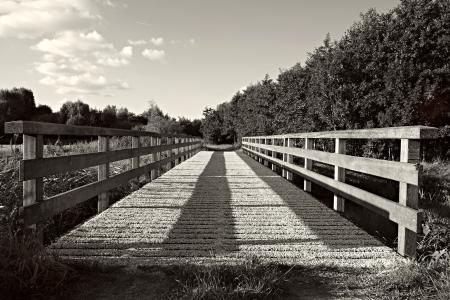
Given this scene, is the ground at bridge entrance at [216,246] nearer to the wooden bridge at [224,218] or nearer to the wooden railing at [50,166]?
the wooden bridge at [224,218]

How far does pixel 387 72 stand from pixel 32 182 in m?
13.7

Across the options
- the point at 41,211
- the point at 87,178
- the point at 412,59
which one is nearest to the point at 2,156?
the point at 87,178

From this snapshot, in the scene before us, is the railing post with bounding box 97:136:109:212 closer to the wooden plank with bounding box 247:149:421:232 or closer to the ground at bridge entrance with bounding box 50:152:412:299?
the ground at bridge entrance with bounding box 50:152:412:299

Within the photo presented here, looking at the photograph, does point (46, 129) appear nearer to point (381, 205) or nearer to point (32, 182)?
point (32, 182)

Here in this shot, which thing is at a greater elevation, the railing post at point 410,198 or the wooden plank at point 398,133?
the wooden plank at point 398,133

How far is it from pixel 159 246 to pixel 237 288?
119 cm

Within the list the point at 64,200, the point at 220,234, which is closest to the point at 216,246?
the point at 220,234

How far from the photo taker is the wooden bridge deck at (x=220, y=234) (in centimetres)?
312

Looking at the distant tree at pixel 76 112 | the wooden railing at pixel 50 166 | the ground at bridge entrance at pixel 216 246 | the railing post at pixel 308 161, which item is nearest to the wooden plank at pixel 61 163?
the wooden railing at pixel 50 166

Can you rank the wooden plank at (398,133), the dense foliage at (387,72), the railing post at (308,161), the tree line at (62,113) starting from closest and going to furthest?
the wooden plank at (398,133) < the railing post at (308,161) < the dense foliage at (387,72) < the tree line at (62,113)

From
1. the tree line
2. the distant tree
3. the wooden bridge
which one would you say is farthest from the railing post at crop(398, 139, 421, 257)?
the distant tree

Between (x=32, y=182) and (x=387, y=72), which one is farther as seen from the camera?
(x=387, y=72)

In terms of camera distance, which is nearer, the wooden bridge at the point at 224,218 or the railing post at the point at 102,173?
the wooden bridge at the point at 224,218

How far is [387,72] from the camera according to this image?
14.2m
